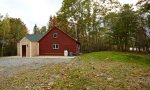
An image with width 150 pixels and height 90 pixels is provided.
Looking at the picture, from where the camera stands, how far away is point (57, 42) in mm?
51250

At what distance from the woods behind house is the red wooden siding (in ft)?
29.7

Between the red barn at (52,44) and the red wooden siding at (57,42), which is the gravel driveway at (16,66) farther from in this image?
the red wooden siding at (57,42)

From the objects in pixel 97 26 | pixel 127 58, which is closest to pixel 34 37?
pixel 97 26

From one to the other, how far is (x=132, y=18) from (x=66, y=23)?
14.8m

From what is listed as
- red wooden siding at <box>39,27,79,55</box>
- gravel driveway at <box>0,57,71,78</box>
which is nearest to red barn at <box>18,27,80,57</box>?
red wooden siding at <box>39,27,79,55</box>

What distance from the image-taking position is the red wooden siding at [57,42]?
5069 centimetres

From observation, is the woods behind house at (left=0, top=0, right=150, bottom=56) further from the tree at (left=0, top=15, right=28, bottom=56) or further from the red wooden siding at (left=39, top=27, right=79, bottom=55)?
the red wooden siding at (left=39, top=27, right=79, bottom=55)

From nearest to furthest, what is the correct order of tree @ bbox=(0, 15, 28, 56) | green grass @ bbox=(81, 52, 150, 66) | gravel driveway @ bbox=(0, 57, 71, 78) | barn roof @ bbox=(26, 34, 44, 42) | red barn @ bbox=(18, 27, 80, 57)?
gravel driveway @ bbox=(0, 57, 71, 78) < green grass @ bbox=(81, 52, 150, 66) < red barn @ bbox=(18, 27, 80, 57) < barn roof @ bbox=(26, 34, 44, 42) < tree @ bbox=(0, 15, 28, 56)

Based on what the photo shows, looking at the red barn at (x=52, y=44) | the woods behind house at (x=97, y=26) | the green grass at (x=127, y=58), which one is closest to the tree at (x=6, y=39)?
the woods behind house at (x=97, y=26)

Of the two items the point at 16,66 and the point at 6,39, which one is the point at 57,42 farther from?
the point at 16,66

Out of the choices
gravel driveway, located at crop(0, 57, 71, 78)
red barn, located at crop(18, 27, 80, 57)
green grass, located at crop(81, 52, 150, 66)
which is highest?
red barn, located at crop(18, 27, 80, 57)

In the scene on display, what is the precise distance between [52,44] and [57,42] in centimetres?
96

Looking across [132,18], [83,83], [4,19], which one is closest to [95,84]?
[83,83]

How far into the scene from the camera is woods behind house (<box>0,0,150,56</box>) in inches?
2253
